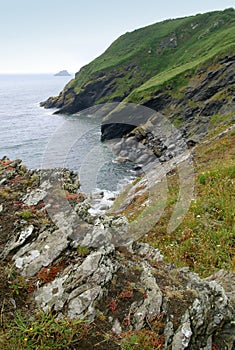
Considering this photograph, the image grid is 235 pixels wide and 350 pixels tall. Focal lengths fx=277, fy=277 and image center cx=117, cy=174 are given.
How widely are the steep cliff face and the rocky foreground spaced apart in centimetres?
5005

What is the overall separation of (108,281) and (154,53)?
155785mm

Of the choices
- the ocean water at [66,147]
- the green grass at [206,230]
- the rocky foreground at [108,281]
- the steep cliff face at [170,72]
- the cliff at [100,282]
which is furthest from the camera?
the steep cliff face at [170,72]

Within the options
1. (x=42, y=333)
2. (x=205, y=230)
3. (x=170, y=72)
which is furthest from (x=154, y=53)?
(x=42, y=333)

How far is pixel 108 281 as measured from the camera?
6.87 m

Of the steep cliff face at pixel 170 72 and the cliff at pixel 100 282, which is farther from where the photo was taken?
the steep cliff face at pixel 170 72

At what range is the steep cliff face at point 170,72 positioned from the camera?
63938 millimetres

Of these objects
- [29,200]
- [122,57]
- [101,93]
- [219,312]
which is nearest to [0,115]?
[101,93]

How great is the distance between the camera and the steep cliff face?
63938mm

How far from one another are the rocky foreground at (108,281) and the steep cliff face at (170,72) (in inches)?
1971

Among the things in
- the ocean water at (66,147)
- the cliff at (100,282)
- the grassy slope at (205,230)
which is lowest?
the ocean water at (66,147)

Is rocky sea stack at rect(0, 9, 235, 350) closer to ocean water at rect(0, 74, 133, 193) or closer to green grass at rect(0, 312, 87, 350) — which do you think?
green grass at rect(0, 312, 87, 350)

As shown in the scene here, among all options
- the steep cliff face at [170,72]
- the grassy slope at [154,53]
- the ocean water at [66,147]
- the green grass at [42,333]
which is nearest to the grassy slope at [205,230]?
the green grass at [42,333]

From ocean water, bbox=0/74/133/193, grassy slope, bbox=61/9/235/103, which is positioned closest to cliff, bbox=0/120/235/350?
ocean water, bbox=0/74/133/193

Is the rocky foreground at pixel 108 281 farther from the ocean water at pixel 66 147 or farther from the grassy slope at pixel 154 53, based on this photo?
the grassy slope at pixel 154 53
